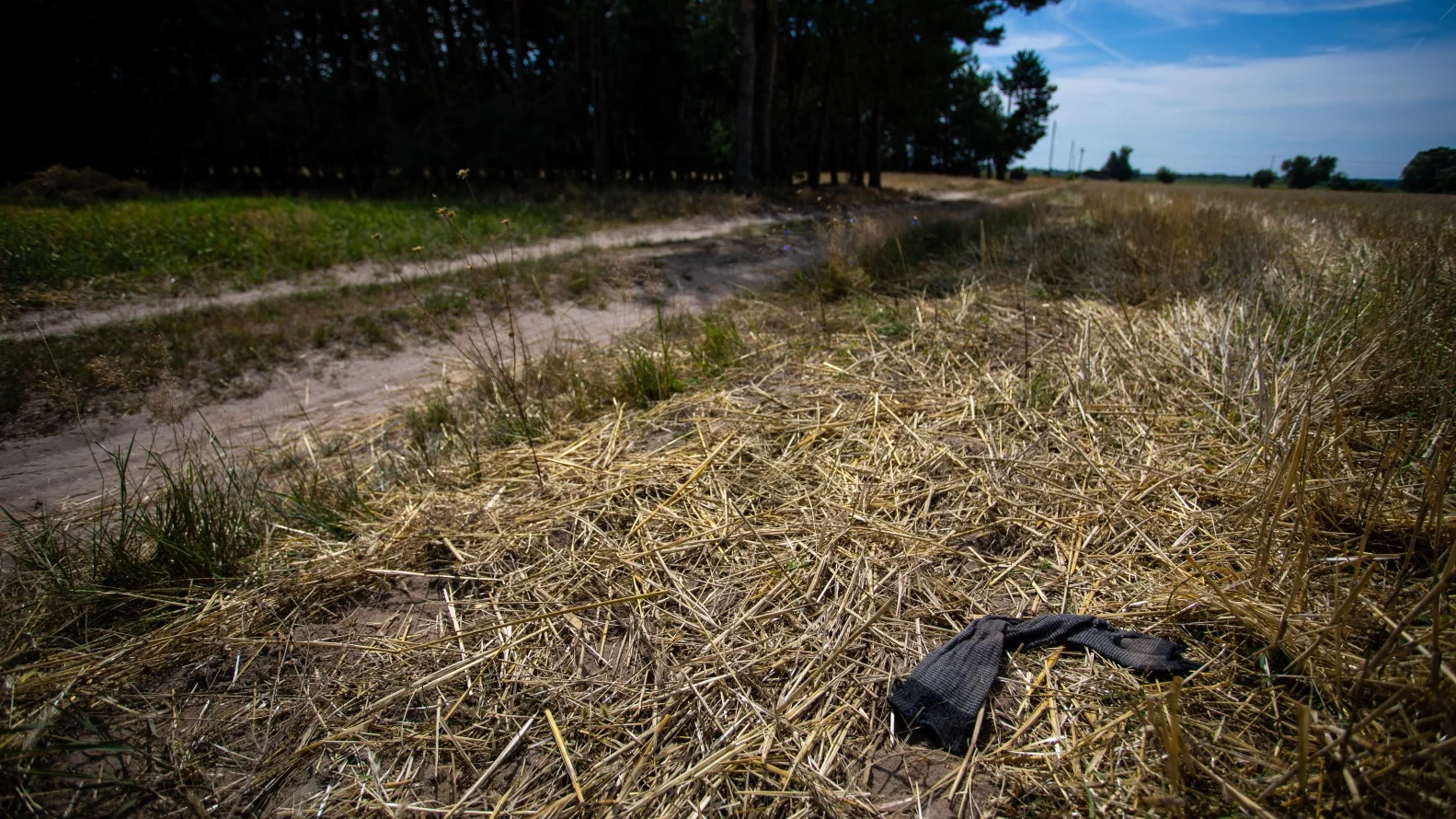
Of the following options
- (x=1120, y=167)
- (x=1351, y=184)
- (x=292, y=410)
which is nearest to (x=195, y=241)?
(x=292, y=410)

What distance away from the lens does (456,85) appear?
17.3 meters

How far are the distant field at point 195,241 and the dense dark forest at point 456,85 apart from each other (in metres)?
6.09

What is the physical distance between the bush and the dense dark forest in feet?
9.95

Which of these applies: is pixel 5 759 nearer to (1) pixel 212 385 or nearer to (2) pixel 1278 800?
(2) pixel 1278 800

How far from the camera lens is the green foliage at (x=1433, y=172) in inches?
110

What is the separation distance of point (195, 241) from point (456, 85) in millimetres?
13223

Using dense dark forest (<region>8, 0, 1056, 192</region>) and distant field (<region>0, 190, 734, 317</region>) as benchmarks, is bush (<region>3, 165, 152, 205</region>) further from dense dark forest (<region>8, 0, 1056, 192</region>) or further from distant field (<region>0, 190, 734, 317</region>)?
dense dark forest (<region>8, 0, 1056, 192</region>)

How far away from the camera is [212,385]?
13.8ft

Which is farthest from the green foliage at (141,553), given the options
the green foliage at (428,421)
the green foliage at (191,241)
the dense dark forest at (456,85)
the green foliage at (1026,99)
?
the green foliage at (1026,99)

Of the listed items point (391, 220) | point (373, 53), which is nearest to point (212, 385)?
point (391, 220)

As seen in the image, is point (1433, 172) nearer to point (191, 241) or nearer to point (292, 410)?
point (292, 410)

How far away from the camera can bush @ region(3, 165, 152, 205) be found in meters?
8.17

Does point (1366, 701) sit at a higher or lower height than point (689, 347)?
lower

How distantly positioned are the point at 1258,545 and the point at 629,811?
1937 millimetres
